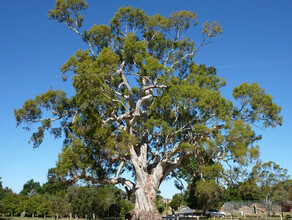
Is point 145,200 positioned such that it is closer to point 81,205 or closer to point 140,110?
point 140,110

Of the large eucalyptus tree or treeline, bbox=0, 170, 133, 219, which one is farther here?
treeline, bbox=0, 170, 133, 219

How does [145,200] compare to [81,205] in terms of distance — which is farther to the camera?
[81,205]

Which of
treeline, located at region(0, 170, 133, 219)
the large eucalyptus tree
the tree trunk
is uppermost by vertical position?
the large eucalyptus tree

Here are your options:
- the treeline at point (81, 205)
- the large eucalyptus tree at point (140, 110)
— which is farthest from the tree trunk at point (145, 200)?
the treeline at point (81, 205)

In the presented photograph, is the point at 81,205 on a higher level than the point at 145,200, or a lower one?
lower

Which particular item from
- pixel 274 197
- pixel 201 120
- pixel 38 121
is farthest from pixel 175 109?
pixel 274 197

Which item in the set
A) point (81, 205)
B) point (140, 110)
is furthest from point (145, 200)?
point (81, 205)

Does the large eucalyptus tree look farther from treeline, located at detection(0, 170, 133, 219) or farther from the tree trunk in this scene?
treeline, located at detection(0, 170, 133, 219)

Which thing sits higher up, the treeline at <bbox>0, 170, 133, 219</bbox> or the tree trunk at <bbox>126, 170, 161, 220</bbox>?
the tree trunk at <bbox>126, 170, 161, 220</bbox>

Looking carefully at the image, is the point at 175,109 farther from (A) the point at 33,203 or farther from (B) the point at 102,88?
(A) the point at 33,203

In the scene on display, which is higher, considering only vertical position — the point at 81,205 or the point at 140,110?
the point at 140,110

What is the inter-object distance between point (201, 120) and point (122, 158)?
6.58m

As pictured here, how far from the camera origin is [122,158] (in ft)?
70.2

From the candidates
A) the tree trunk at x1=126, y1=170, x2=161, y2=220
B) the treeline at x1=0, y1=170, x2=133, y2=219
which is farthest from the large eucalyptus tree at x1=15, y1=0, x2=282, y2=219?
the treeline at x1=0, y1=170, x2=133, y2=219
